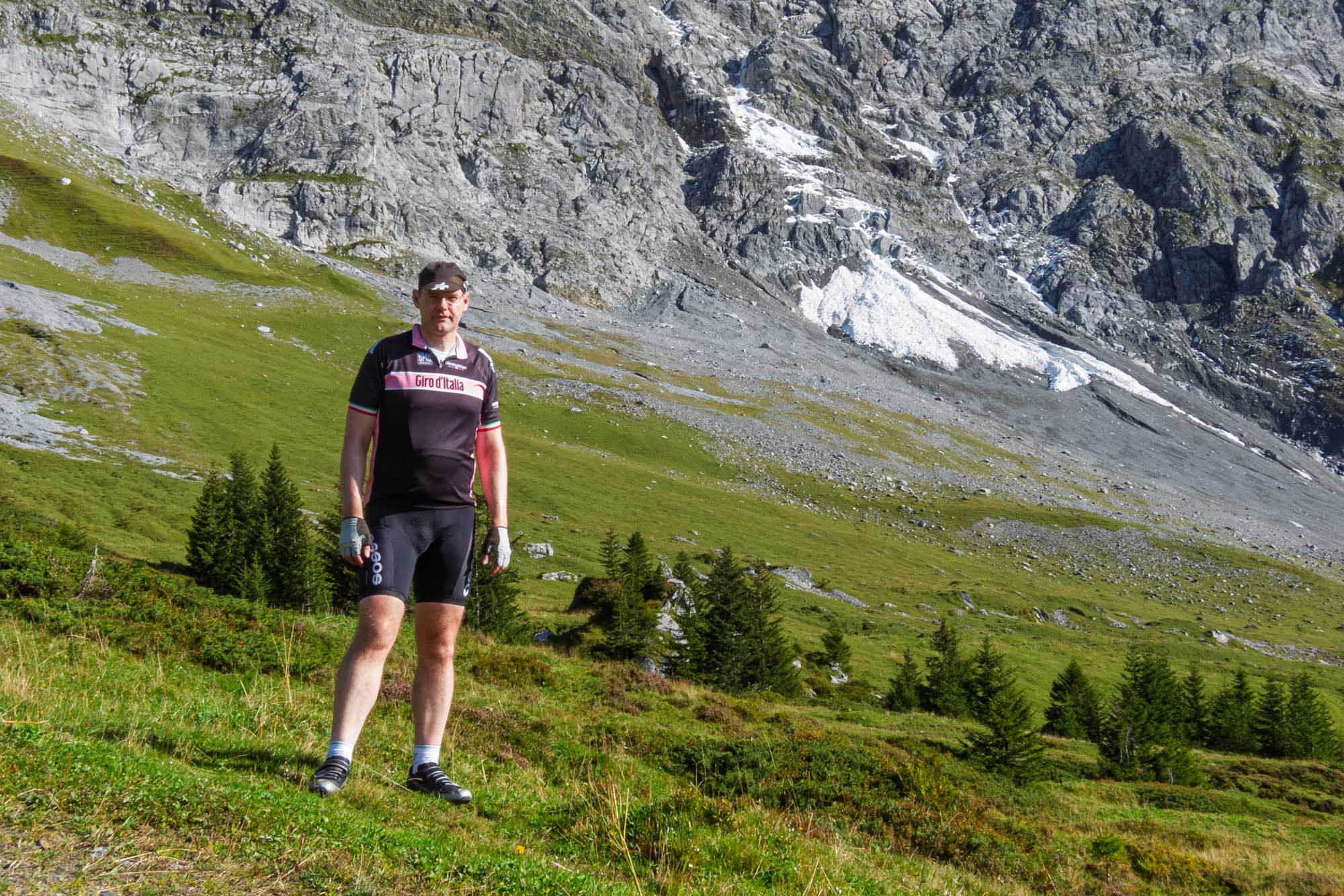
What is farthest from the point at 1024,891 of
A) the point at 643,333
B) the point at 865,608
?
the point at 643,333

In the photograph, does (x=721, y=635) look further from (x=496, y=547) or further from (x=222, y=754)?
(x=222, y=754)

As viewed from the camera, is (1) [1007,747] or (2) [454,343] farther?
(1) [1007,747]

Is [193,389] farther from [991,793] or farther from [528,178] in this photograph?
[528,178]

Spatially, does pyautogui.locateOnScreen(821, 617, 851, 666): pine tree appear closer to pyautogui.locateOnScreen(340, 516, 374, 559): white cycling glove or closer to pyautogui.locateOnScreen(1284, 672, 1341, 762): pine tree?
pyautogui.locateOnScreen(1284, 672, 1341, 762): pine tree

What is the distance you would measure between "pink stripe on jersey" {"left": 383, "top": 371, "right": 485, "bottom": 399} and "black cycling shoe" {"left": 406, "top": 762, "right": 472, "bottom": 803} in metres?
2.92

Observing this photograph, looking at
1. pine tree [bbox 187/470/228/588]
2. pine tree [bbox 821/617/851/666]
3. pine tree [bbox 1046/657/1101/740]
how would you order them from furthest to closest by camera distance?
pine tree [bbox 821/617/851/666], pine tree [bbox 1046/657/1101/740], pine tree [bbox 187/470/228/588]

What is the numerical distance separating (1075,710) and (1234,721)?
291 inches

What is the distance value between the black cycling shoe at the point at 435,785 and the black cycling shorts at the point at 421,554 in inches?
50.1

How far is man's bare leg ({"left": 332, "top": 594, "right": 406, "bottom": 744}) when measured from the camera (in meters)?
5.71

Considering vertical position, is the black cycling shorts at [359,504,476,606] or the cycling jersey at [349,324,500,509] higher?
the cycling jersey at [349,324,500,509]

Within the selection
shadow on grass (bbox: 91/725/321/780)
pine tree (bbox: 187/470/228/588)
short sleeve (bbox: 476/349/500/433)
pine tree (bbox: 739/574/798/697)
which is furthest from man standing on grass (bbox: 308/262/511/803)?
pine tree (bbox: 187/470/228/588)

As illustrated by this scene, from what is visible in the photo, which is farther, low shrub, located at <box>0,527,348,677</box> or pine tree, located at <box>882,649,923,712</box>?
pine tree, located at <box>882,649,923,712</box>

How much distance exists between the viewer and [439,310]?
20.3 feet

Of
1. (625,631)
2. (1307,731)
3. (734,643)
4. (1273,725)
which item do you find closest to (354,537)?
(625,631)
